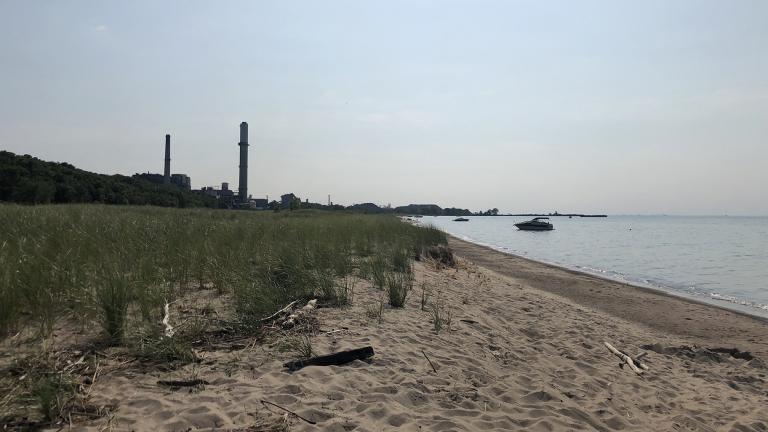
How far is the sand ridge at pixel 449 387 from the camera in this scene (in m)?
3.35

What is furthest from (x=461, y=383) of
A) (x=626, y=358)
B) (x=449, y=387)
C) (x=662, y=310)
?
(x=662, y=310)

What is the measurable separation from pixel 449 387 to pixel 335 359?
116 centimetres

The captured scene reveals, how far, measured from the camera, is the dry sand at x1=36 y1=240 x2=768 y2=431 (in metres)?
3.37

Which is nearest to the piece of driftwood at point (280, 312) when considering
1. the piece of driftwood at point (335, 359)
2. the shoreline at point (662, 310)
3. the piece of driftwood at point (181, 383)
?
the piece of driftwood at point (335, 359)

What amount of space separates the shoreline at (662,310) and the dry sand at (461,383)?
1.36 feet

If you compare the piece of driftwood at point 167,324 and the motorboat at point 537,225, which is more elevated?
the piece of driftwood at point 167,324

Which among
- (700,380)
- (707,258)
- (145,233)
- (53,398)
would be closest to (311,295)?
(53,398)

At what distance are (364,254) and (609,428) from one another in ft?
29.2

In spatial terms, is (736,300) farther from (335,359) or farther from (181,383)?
(181,383)

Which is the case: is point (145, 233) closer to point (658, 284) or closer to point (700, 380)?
point (700, 380)

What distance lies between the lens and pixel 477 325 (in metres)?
6.86

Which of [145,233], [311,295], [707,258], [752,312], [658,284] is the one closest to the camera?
[311,295]

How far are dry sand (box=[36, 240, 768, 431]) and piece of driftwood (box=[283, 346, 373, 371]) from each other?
10cm

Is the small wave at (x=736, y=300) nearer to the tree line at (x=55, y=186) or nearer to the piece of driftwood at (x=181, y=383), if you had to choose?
the piece of driftwood at (x=181, y=383)
